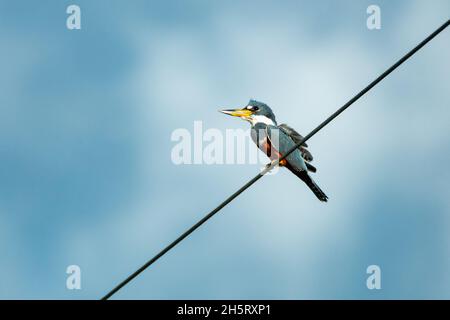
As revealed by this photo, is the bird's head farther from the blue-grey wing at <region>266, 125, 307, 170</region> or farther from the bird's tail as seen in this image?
the bird's tail

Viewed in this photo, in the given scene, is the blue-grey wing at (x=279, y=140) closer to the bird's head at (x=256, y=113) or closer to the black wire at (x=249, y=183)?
the bird's head at (x=256, y=113)

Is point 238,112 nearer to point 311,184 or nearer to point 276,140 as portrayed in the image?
point 276,140

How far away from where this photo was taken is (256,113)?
11758mm

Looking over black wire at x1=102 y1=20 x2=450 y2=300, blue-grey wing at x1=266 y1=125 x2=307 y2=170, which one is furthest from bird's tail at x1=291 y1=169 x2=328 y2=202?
black wire at x1=102 y1=20 x2=450 y2=300

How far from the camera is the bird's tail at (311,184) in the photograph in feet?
32.3

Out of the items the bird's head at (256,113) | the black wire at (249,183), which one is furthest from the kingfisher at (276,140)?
the black wire at (249,183)

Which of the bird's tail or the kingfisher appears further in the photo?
the kingfisher

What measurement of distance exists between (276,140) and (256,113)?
801 mm

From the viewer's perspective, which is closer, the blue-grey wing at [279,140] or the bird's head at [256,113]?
the blue-grey wing at [279,140]

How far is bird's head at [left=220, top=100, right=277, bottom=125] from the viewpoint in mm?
11680
